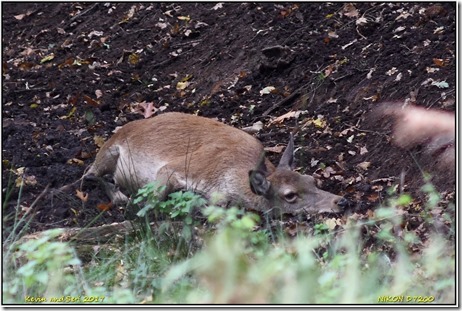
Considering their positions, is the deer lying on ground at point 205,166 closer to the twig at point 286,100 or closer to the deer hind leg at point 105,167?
the deer hind leg at point 105,167

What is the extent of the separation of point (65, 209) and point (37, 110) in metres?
3.95

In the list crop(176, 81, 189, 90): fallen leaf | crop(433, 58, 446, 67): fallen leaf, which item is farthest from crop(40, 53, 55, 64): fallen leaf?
crop(433, 58, 446, 67): fallen leaf

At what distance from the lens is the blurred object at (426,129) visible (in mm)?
8125

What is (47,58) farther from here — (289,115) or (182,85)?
(289,115)

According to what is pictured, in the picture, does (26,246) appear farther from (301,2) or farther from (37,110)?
(301,2)

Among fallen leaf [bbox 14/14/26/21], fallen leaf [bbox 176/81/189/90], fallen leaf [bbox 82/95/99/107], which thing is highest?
fallen leaf [bbox 82/95/99/107]

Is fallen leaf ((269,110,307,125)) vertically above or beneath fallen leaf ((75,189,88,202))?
beneath

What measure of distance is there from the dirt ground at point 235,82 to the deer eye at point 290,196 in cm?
48

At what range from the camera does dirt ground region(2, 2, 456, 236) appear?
9031 mm

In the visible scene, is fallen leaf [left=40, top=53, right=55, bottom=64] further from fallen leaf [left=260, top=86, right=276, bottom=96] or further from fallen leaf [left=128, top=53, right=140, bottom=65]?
fallen leaf [left=260, top=86, right=276, bottom=96]

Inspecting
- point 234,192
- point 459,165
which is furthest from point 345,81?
point 459,165

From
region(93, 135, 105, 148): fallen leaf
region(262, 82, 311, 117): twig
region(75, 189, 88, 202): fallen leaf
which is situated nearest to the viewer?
region(75, 189, 88, 202): fallen leaf

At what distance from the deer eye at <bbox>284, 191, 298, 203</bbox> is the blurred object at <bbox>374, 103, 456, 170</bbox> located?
4.24 ft

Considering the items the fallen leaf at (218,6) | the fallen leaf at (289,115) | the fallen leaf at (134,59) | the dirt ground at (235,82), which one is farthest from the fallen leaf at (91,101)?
the fallen leaf at (218,6)
